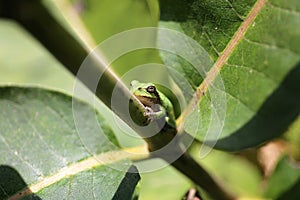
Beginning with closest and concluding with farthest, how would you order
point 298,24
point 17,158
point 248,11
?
point 298,24
point 248,11
point 17,158

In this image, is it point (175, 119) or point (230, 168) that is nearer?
point (175, 119)

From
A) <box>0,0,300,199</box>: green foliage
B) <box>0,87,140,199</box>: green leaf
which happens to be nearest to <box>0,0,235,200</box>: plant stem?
<box>0,0,300,199</box>: green foliage

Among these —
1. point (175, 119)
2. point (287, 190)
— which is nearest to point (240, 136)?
point (175, 119)

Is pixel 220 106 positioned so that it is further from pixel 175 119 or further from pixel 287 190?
pixel 287 190

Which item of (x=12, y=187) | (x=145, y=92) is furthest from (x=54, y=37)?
(x=12, y=187)

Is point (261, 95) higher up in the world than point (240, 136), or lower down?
higher up

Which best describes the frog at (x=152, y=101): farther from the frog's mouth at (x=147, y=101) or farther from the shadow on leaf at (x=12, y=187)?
the shadow on leaf at (x=12, y=187)

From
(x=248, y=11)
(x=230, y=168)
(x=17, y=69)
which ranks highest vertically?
(x=248, y=11)
